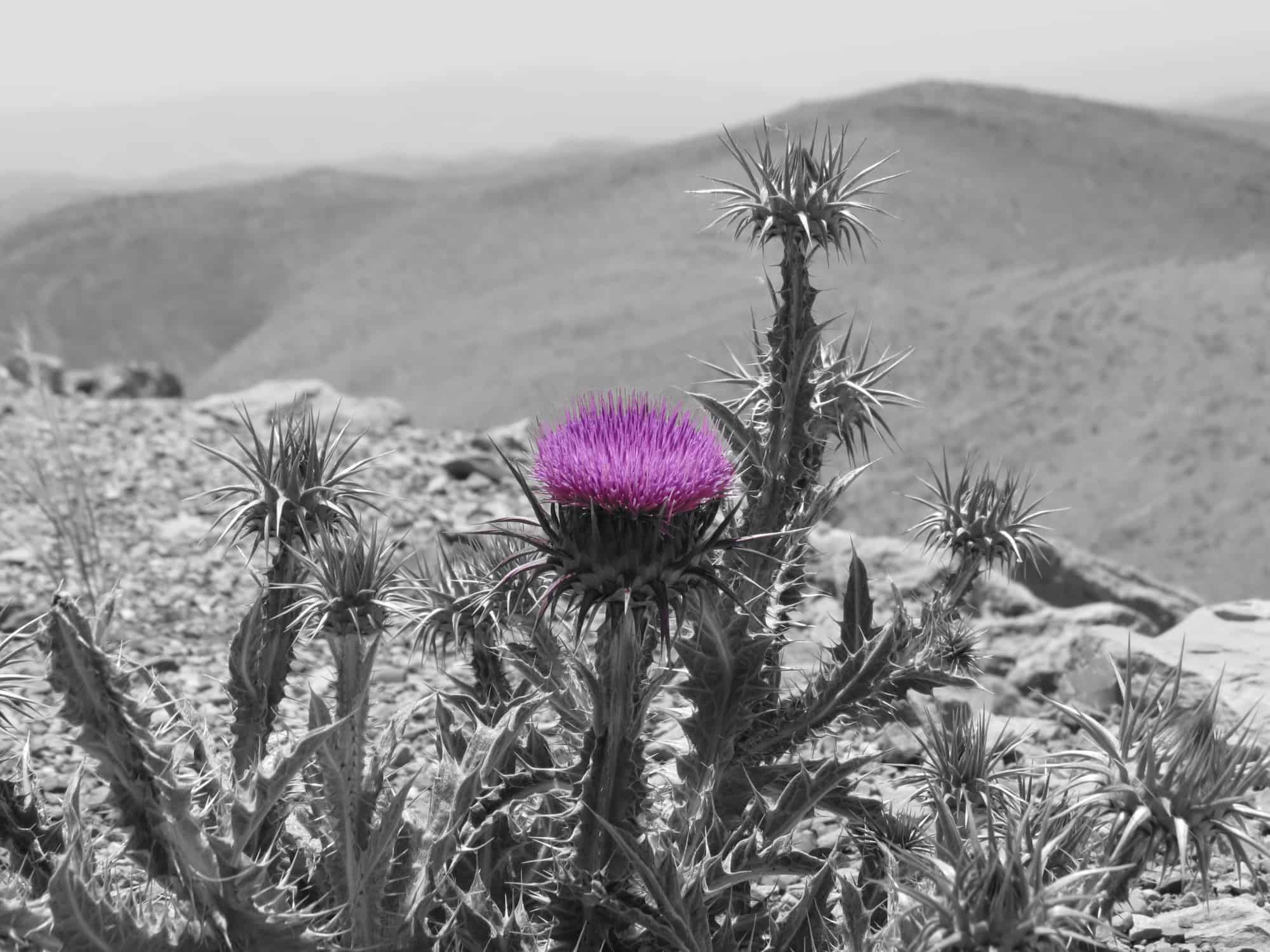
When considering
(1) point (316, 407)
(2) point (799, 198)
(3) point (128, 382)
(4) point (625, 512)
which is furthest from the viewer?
(3) point (128, 382)

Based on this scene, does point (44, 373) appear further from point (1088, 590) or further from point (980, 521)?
point (980, 521)

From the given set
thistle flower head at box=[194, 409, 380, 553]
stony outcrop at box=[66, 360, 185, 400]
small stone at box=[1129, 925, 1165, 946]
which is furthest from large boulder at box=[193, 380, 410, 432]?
small stone at box=[1129, 925, 1165, 946]

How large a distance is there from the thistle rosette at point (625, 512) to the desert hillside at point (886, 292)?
2068 millimetres

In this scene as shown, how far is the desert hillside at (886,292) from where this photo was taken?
19.2m

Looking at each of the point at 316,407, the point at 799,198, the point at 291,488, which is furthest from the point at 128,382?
the point at 799,198

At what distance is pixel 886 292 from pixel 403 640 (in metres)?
28.3

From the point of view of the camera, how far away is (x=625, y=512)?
2.65m

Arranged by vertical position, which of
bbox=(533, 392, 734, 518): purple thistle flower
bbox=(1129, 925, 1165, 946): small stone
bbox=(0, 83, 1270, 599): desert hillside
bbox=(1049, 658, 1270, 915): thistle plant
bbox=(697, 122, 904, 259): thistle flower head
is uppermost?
bbox=(697, 122, 904, 259): thistle flower head

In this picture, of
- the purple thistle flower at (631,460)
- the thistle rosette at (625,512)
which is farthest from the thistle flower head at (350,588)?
the purple thistle flower at (631,460)

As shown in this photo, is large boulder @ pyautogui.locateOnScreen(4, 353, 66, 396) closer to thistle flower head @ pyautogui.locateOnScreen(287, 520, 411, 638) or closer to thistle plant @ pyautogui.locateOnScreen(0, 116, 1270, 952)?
A: thistle plant @ pyautogui.locateOnScreen(0, 116, 1270, 952)

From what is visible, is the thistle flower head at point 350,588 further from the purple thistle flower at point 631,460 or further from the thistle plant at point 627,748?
the purple thistle flower at point 631,460

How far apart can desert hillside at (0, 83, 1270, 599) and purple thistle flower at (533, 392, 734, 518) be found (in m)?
2.00

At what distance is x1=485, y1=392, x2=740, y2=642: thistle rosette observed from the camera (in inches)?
104

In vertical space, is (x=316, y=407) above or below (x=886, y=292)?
above
